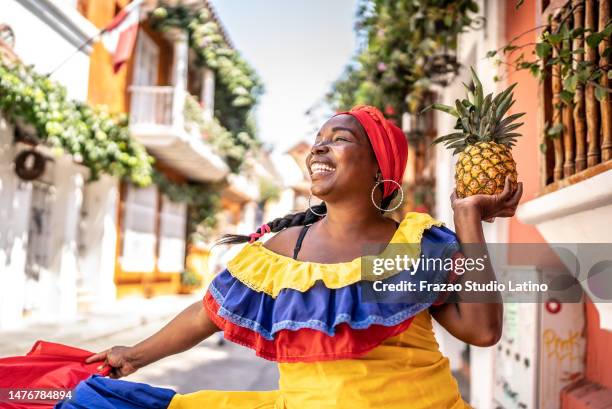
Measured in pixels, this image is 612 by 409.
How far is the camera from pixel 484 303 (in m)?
1.62

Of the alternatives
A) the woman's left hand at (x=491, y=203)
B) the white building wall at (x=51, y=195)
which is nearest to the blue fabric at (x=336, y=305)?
the woman's left hand at (x=491, y=203)

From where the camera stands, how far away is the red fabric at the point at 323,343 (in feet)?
5.41

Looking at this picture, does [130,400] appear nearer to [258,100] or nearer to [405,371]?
[405,371]

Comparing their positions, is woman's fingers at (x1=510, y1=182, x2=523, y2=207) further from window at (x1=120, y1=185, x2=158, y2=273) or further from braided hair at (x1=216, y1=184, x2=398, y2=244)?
window at (x1=120, y1=185, x2=158, y2=273)

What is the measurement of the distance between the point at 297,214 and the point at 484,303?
92cm

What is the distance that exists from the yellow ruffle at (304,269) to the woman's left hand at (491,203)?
0.17 meters

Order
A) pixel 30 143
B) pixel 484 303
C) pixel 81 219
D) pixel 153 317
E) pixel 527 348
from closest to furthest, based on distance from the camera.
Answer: pixel 484 303, pixel 527 348, pixel 30 143, pixel 153 317, pixel 81 219

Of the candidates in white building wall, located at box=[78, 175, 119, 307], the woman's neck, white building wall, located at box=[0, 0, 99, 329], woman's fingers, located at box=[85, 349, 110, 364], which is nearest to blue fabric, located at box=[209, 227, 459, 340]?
the woman's neck

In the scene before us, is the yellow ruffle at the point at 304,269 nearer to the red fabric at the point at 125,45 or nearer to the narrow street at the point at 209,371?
the narrow street at the point at 209,371

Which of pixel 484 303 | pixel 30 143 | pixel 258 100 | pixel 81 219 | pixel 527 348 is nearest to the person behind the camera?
pixel 484 303

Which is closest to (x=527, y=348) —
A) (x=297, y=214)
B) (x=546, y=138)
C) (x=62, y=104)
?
(x=546, y=138)

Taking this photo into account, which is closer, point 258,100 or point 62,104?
point 62,104

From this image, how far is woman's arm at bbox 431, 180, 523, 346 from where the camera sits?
5.29 ft

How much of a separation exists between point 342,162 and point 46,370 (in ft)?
4.14
